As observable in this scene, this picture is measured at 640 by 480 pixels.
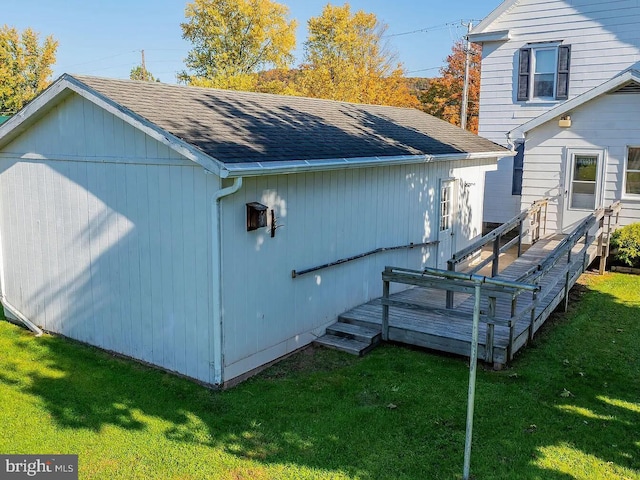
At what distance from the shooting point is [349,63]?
102 ft

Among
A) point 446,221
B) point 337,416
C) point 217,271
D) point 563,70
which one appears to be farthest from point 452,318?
point 563,70

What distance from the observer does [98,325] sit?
25.4ft

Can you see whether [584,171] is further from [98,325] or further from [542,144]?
[98,325]

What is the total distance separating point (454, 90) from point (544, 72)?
19722mm

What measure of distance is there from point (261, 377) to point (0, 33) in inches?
1246

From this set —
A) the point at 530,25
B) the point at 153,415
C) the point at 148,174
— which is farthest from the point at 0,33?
the point at 153,415

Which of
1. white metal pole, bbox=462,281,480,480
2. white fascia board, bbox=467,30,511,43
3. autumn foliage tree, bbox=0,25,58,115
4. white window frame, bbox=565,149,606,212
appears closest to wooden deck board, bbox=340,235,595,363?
white metal pole, bbox=462,281,480,480

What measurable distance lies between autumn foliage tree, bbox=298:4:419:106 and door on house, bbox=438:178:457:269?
63.2 ft

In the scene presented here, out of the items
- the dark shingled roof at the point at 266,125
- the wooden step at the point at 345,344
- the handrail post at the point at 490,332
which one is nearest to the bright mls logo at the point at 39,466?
the dark shingled roof at the point at 266,125

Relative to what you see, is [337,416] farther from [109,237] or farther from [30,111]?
[30,111]

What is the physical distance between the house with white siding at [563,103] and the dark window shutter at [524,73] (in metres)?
0.03

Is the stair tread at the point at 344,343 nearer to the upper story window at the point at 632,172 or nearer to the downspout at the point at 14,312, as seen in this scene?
the downspout at the point at 14,312

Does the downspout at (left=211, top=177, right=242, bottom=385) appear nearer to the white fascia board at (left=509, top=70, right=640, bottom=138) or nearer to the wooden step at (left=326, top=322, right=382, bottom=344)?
the wooden step at (left=326, top=322, right=382, bottom=344)

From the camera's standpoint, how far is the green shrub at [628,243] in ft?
39.3
